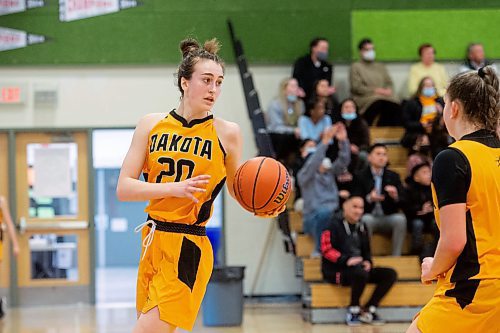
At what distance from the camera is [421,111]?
1091 centimetres

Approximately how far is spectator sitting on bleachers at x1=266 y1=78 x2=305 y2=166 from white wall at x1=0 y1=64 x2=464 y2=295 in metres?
0.74

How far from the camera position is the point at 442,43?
1221 centimetres

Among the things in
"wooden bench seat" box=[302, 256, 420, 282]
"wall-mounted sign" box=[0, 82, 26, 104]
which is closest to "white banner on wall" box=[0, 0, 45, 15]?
"wall-mounted sign" box=[0, 82, 26, 104]

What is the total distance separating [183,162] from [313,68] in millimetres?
7602

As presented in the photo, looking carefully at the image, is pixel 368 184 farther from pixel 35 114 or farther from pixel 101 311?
pixel 35 114

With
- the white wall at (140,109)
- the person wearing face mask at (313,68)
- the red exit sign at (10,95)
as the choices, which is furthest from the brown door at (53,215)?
the person wearing face mask at (313,68)

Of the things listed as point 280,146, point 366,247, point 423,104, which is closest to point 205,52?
point 366,247

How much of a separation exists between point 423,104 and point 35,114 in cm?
548

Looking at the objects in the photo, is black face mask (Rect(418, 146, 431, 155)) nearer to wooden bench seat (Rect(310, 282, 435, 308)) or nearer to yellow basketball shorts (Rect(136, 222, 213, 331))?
wooden bench seat (Rect(310, 282, 435, 308))

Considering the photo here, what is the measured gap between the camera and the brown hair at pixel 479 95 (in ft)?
10.2

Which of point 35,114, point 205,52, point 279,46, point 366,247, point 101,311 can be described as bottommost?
point 101,311

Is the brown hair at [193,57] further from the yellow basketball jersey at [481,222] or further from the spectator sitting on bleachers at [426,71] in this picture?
the spectator sitting on bleachers at [426,71]

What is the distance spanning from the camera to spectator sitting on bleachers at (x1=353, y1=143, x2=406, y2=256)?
988 centimetres

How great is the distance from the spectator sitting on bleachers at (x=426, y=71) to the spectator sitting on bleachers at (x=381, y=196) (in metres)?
1.94
